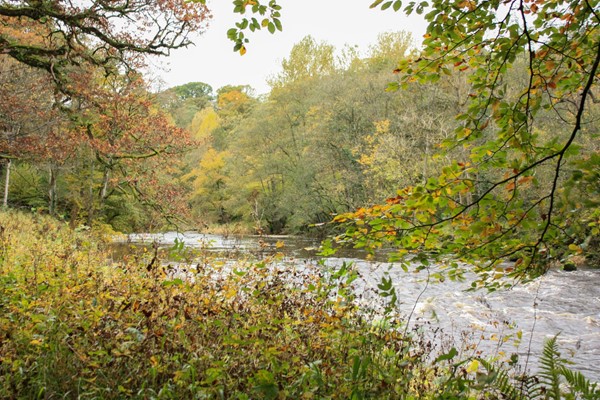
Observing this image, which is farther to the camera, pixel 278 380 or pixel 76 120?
pixel 76 120

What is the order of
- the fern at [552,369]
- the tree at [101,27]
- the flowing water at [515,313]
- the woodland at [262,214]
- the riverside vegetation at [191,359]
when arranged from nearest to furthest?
the riverside vegetation at [191,359] → the woodland at [262,214] → the fern at [552,369] → the flowing water at [515,313] → the tree at [101,27]

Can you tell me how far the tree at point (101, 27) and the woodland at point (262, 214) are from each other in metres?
0.05

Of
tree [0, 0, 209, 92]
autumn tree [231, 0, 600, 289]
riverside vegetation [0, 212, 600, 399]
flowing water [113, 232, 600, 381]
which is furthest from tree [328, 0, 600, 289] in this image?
tree [0, 0, 209, 92]

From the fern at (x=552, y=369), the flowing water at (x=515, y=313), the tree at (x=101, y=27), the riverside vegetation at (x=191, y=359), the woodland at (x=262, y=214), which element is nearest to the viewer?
the riverside vegetation at (x=191, y=359)

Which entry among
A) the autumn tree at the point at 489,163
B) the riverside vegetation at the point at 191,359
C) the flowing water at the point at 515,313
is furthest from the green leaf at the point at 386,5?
the flowing water at the point at 515,313

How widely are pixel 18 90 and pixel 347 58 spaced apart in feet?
88.7

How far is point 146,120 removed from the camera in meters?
15.3

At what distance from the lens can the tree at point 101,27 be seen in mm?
9164

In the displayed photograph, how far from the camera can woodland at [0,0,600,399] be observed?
3.32 m

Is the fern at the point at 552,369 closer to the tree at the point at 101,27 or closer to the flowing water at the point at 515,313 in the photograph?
the flowing water at the point at 515,313

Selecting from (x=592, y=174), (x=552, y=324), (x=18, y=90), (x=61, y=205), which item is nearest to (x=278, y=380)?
(x=592, y=174)

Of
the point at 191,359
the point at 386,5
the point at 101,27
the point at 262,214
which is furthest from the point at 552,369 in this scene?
the point at 101,27

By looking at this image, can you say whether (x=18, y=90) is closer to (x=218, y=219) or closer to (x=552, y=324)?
(x=552, y=324)

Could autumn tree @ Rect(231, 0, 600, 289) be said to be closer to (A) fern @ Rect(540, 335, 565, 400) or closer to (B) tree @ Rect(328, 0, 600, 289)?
(B) tree @ Rect(328, 0, 600, 289)
